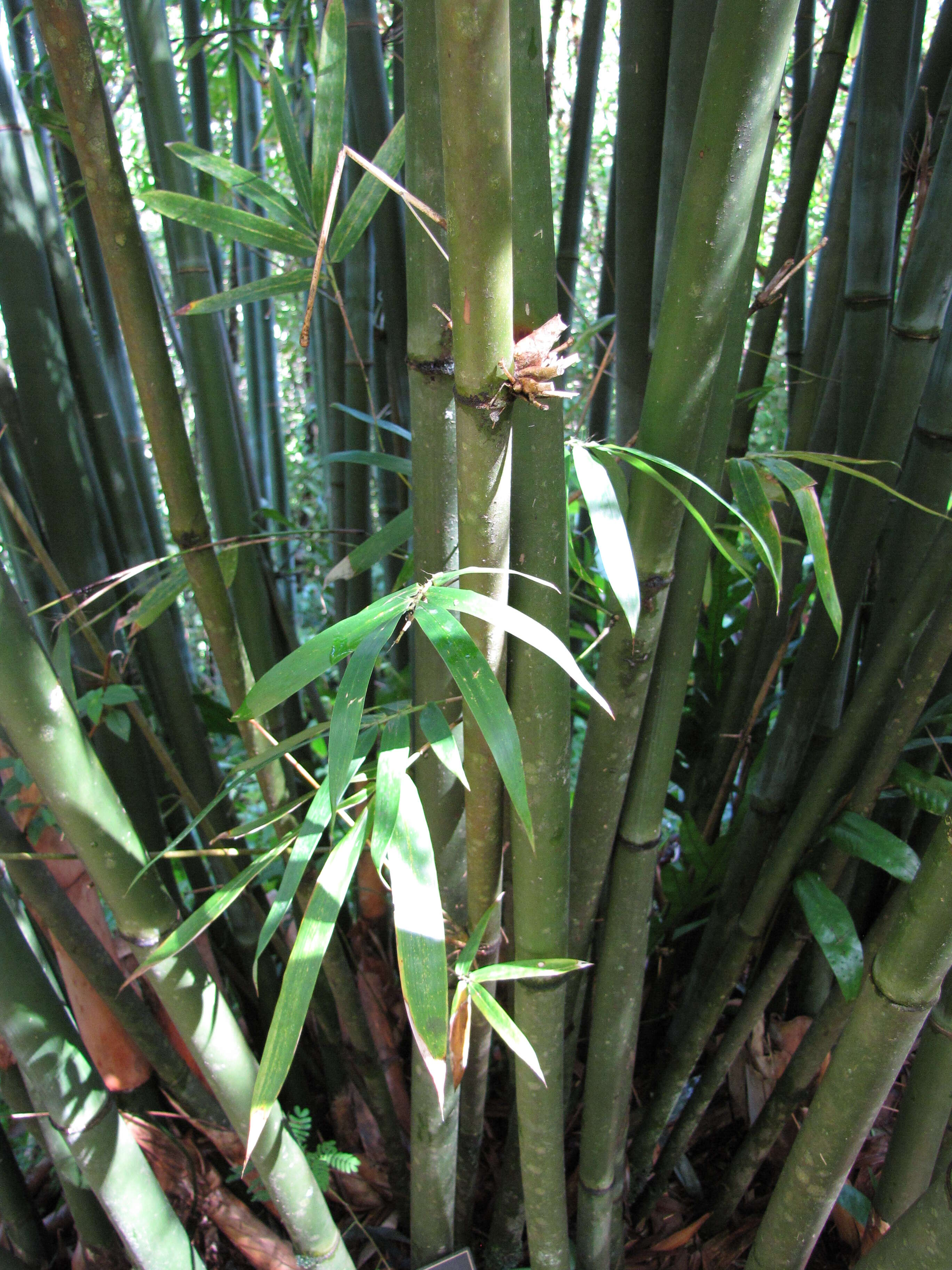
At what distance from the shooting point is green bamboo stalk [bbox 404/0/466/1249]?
0.48 meters

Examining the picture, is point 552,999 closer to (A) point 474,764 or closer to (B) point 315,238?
(A) point 474,764

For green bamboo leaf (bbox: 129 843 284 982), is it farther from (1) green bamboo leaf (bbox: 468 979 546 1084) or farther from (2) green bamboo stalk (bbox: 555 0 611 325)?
(2) green bamboo stalk (bbox: 555 0 611 325)

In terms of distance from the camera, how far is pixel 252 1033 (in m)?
1.06

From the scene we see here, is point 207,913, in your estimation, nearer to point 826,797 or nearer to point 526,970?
point 526,970

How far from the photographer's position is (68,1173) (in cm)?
76

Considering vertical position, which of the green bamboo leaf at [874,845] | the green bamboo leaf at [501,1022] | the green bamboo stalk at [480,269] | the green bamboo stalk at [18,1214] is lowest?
the green bamboo stalk at [18,1214]

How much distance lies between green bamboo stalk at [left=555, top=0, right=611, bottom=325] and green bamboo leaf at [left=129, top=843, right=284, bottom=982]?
2.02 ft

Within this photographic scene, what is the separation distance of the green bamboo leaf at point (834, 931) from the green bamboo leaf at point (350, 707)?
0.50m

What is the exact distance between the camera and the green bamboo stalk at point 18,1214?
2.72 feet

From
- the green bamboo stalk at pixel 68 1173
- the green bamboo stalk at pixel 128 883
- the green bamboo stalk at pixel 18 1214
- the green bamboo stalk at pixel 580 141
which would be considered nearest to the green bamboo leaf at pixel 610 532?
the green bamboo stalk at pixel 128 883

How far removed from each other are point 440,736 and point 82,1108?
1.47 feet

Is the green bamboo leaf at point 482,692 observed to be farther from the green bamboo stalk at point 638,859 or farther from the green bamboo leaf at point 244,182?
the green bamboo leaf at point 244,182

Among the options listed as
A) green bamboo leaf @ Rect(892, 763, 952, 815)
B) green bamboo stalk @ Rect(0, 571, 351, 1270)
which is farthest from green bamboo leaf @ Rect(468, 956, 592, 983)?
green bamboo leaf @ Rect(892, 763, 952, 815)

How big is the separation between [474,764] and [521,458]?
0.62 feet
